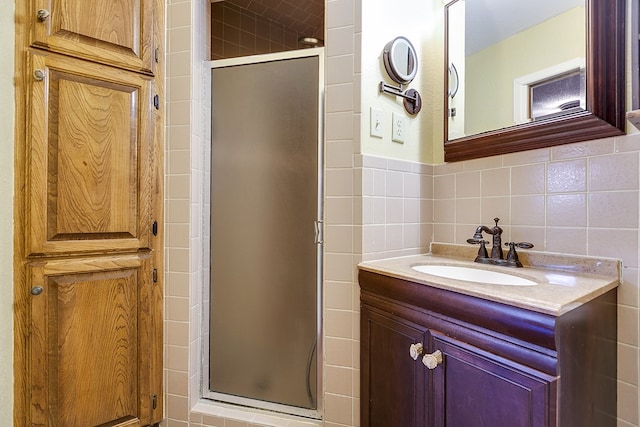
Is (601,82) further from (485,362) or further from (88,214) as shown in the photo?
(88,214)

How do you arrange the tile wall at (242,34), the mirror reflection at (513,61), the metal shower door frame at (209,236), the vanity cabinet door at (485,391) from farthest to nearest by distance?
the tile wall at (242,34) → the metal shower door frame at (209,236) → the mirror reflection at (513,61) → the vanity cabinet door at (485,391)

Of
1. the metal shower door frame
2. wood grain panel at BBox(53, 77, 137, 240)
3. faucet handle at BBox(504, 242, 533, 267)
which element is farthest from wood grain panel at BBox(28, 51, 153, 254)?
faucet handle at BBox(504, 242, 533, 267)

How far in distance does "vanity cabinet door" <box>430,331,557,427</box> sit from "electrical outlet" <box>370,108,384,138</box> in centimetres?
77

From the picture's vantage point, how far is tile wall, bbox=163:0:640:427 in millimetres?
987

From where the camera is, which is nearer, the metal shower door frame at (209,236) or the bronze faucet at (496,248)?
the bronze faucet at (496,248)

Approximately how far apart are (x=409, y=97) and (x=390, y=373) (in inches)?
43.2

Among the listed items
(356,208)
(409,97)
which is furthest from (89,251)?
(409,97)

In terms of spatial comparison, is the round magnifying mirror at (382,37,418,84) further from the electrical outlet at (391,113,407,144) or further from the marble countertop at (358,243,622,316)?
the marble countertop at (358,243,622,316)

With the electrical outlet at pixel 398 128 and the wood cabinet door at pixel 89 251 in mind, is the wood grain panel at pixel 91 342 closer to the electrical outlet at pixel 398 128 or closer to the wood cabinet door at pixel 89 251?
the wood cabinet door at pixel 89 251

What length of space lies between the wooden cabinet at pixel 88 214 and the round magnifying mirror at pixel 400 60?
3.23ft

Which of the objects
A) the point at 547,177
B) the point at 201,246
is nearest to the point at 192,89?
the point at 201,246

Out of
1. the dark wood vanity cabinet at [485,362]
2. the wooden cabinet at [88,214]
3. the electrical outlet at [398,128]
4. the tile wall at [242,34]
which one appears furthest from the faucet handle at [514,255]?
the tile wall at [242,34]

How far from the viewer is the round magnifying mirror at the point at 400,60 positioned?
132 centimetres

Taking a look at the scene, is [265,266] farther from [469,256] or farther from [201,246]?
[469,256]
